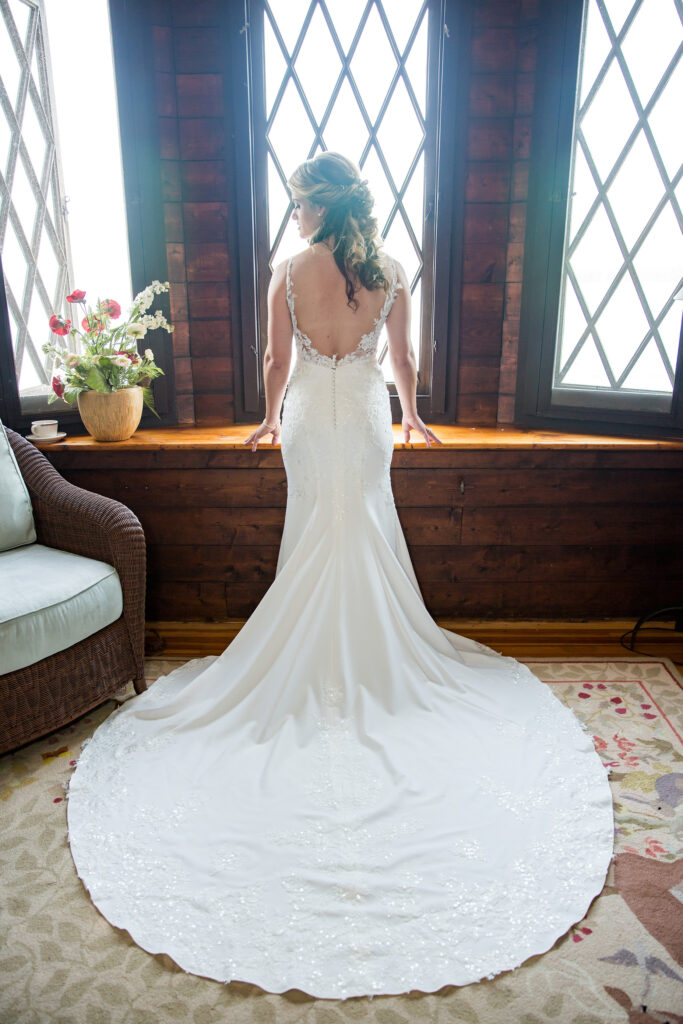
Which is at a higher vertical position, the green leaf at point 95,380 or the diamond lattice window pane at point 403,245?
the diamond lattice window pane at point 403,245

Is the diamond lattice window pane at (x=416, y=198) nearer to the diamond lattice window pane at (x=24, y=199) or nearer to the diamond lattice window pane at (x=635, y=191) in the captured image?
the diamond lattice window pane at (x=635, y=191)

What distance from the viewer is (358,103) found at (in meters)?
2.81

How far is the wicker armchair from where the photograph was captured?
194 cm

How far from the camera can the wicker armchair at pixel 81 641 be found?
76.5 inches

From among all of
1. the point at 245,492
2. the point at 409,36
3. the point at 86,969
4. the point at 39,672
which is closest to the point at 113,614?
the point at 39,672

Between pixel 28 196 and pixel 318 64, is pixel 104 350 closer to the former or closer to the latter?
pixel 28 196

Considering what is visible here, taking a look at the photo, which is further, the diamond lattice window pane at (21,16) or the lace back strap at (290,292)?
the diamond lattice window pane at (21,16)

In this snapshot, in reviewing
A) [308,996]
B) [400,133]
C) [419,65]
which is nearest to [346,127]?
[400,133]

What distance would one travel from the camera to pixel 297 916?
1.45 meters

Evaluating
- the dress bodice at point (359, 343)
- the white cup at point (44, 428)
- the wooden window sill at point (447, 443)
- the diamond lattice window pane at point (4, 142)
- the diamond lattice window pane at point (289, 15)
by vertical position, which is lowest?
the wooden window sill at point (447, 443)

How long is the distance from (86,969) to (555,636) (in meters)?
2.01

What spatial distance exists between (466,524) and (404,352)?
0.81 metres

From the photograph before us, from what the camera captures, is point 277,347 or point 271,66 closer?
point 277,347

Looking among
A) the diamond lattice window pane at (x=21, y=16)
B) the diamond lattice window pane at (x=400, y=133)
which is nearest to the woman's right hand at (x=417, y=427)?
the diamond lattice window pane at (x=400, y=133)
